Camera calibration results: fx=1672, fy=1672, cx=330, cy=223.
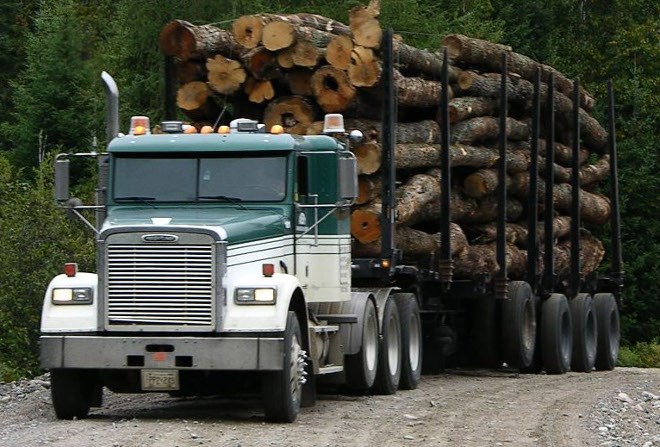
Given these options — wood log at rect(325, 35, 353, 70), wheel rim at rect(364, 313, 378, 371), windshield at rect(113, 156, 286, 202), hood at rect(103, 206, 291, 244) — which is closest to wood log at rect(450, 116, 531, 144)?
wood log at rect(325, 35, 353, 70)

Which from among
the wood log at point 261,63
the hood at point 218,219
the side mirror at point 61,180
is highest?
the wood log at point 261,63

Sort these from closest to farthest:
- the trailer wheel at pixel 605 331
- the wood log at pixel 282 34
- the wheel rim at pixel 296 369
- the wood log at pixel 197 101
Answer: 1. the wheel rim at pixel 296 369
2. the wood log at pixel 282 34
3. the wood log at pixel 197 101
4. the trailer wheel at pixel 605 331

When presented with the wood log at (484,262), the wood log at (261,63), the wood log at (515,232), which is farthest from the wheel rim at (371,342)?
the wood log at (515,232)

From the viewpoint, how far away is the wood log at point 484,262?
21.1m

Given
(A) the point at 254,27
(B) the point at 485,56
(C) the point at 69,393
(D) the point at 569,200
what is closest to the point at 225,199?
(C) the point at 69,393

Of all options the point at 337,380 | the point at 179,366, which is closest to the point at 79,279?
the point at 179,366

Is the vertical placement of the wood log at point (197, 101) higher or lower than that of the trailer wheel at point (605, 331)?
higher

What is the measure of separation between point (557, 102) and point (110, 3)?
875 inches

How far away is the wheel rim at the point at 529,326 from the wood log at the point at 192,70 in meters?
6.67

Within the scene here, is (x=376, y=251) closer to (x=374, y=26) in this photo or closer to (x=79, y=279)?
(x=374, y=26)

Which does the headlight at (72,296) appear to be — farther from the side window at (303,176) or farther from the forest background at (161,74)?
the forest background at (161,74)

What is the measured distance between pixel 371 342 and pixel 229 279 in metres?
3.55

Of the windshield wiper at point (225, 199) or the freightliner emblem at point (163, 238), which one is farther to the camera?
the windshield wiper at point (225, 199)

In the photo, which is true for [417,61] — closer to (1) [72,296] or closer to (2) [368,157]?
(2) [368,157]
